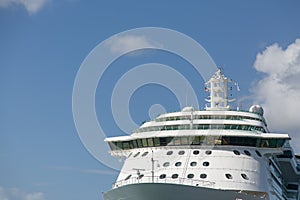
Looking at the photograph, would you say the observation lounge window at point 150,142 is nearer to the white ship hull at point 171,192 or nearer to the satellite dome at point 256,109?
the white ship hull at point 171,192

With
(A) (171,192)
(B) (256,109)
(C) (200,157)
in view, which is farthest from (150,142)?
(B) (256,109)

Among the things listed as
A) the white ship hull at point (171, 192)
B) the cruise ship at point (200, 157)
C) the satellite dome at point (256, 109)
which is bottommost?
the white ship hull at point (171, 192)

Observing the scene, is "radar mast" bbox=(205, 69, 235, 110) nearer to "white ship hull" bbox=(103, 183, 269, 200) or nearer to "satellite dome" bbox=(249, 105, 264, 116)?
"satellite dome" bbox=(249, 105, 264, 116)

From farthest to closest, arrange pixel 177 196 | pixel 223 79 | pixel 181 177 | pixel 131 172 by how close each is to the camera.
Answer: pixel 223 79 → pixel 131 172 → pixel 181 177 → pixel 177 196

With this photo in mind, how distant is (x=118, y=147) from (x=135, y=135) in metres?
2.61

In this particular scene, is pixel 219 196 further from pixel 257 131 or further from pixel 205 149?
pixel 257 131

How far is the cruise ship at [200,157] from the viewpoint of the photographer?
33062 mm

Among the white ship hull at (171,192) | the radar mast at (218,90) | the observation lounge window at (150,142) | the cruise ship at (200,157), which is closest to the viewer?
the white ship hull at (171,192)

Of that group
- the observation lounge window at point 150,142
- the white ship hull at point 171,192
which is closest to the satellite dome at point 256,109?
the observation lounge window at point 150,142

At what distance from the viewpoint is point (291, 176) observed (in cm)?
5362

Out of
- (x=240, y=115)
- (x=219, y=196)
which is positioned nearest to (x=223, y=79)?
(x=240, y=115)

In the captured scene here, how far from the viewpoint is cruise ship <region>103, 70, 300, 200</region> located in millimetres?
33062

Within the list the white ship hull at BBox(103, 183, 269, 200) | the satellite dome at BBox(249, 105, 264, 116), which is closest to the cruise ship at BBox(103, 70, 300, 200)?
the white ship hull at BBox(103, 183, 269, 200)

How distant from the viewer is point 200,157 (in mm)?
36719
